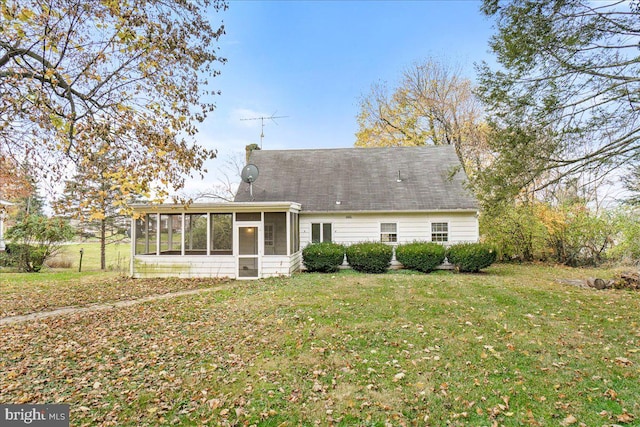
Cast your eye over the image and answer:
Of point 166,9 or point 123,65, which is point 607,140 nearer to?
point 166,9

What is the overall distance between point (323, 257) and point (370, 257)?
1838 millimetres

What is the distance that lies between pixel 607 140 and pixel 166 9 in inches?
354

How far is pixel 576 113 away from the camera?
6.63 metres

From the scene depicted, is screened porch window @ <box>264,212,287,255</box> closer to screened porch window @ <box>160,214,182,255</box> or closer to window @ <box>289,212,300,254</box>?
window @ <box>289,212,300,254</box>

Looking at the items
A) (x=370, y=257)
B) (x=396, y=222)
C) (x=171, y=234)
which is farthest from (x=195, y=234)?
(x=396, y=222)

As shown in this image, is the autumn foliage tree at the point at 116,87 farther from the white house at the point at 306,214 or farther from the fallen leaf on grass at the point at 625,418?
the fallen leaf on grass at the point at 625,418

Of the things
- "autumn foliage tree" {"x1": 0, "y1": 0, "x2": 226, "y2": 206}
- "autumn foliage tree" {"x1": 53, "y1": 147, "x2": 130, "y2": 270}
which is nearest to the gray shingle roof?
"autumn foliage tree" {"x1": 0, "y1": 0, "x2": 226, "y2": 206}

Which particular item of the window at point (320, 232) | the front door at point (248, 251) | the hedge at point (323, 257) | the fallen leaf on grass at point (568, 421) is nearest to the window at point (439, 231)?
the hedge at point (323, 257)

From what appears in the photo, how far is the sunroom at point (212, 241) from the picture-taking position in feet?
39.9

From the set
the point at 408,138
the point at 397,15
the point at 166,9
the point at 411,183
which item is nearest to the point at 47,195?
the point at 166,9

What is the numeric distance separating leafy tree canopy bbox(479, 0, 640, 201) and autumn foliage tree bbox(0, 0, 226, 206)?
5.88 meters

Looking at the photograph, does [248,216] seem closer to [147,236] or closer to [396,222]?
[147,236]

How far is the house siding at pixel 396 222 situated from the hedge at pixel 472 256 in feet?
3.62

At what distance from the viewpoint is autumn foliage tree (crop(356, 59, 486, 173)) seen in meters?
22.3
